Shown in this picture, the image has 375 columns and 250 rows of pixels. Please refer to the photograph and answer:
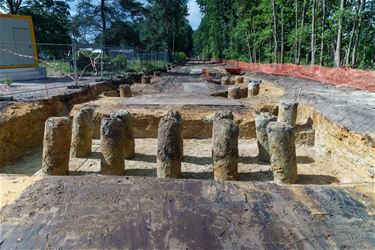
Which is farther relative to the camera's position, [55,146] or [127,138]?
[127,138]

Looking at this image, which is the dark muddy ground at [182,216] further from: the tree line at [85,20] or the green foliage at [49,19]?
the green foliage at [49,19]

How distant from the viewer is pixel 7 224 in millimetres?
2773

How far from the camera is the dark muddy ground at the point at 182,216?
8.43 feet

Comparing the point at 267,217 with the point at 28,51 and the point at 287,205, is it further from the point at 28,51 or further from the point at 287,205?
the point at 28,51

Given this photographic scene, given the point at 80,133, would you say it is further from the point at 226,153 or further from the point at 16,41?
the point at 16,41

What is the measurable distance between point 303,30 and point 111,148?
21263 millimetres

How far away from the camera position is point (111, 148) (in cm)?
620

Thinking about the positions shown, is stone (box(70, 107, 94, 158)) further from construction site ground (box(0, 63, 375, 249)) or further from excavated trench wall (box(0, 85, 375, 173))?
construction site ground (box(0, 63, 375, 249))

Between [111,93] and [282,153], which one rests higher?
[111,93]

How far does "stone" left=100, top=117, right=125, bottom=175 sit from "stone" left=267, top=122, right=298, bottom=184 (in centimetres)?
299

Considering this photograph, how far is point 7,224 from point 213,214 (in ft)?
6.05

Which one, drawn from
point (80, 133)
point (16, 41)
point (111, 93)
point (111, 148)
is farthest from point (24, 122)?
point (16, 41)

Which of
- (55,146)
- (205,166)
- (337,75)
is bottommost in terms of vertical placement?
(205,166)

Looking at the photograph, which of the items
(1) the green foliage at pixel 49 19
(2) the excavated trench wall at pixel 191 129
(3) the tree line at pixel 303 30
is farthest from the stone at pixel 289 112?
(1) the green foliage at pixel 49 19
